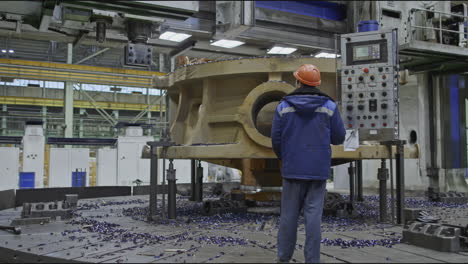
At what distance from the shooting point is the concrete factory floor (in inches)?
136

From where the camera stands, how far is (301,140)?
3.24 meters

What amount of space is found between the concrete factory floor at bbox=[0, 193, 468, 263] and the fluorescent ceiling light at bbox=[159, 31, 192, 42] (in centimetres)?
512

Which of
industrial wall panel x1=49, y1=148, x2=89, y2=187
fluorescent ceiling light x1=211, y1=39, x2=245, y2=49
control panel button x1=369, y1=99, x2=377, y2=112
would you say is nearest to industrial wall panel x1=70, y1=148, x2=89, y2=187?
industrial wall panel x1=49, y1=148, x2=89, y2=187

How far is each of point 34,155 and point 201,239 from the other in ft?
29.4

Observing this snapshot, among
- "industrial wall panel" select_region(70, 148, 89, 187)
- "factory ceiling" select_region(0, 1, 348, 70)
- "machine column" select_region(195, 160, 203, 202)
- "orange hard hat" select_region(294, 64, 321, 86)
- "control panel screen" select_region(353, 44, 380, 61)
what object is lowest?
"machine column" select_region(195, 160, 203, 202)

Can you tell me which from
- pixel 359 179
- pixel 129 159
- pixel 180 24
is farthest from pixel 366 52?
pixel 129 159

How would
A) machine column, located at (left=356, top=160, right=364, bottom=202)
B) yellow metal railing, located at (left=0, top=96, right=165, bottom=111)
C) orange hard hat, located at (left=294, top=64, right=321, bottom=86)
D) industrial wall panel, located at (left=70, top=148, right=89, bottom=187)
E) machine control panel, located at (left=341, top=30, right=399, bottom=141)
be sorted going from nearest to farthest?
orange hard hat, located at (left=294, top=64, right=321, bottom=86) → machine control panel, located at (left=341, top=30, right=399, bottom=141) → machine column, located at (left=356, top=160, right=364, bottom=202) → industrial wall panel, located at (left=70, top=148, right=89, bottom=187) → yellow metal railing, located at (left=0, top=96, right=165, bottom=111)

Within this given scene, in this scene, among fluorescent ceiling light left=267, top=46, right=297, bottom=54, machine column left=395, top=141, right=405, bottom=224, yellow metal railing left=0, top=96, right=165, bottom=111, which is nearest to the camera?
machine column left=395, top=141, right=405, bottom=224

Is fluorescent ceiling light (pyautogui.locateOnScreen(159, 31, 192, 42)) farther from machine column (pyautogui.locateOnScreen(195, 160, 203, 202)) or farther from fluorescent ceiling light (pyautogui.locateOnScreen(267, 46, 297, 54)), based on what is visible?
machine column (pyautogui.locateOnScreen(195, 160, 203, 202))

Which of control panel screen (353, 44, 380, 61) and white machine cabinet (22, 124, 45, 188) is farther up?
control panel screen (353, 44, 380, 61)

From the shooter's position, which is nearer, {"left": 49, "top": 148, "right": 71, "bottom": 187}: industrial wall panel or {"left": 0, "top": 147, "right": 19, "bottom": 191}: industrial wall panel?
{"left": 0, "top": 147, "right": 19, "bottom": 191}: industrial wall panel

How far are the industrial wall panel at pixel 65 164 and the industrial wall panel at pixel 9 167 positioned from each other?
113 centimetres

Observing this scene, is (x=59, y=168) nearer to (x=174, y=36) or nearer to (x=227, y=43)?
(x=174, y=36)

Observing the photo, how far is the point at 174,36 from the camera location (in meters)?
10.5
